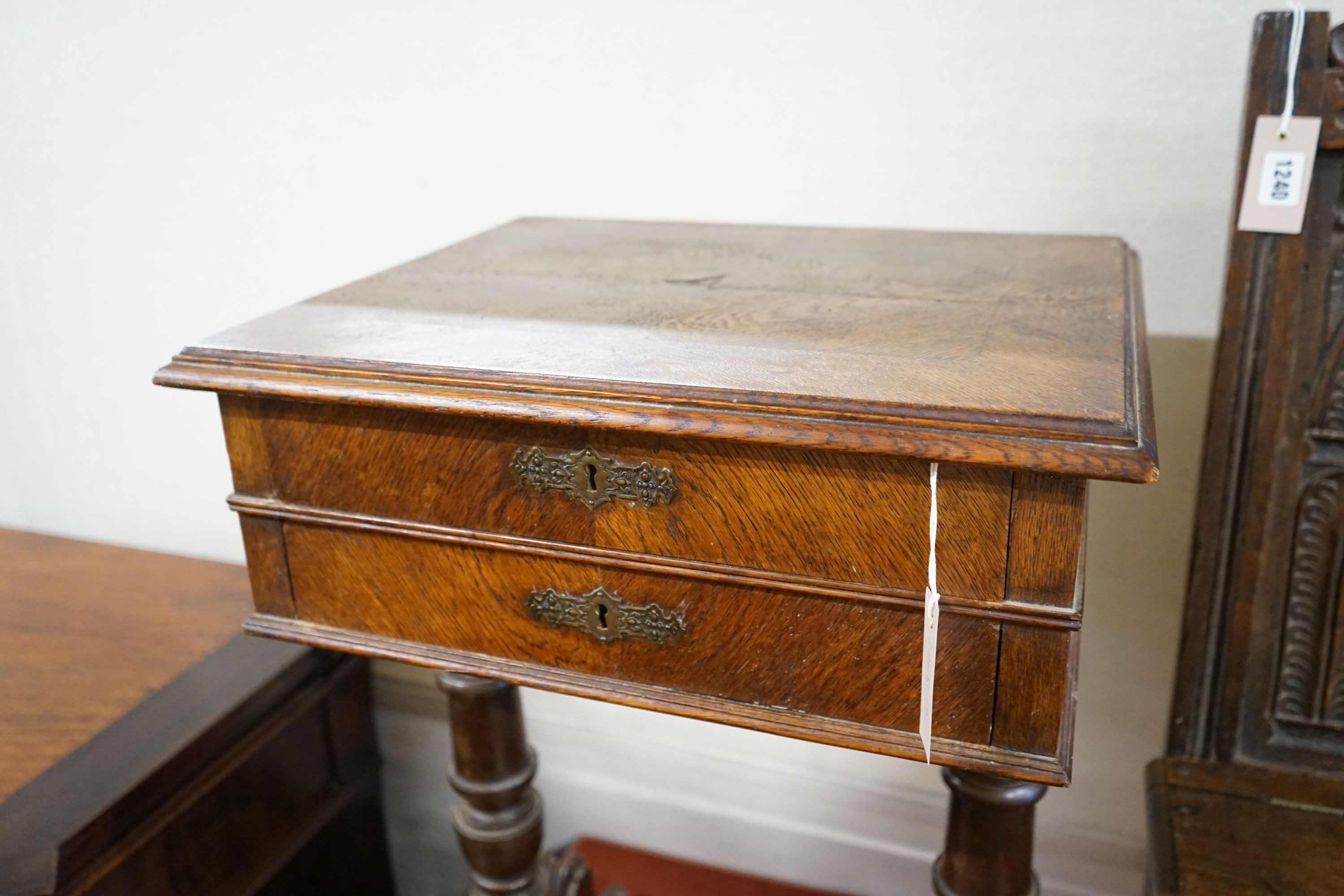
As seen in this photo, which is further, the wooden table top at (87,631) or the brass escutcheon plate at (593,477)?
the wooden table top at (87,631)

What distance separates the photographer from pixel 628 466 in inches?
23.2

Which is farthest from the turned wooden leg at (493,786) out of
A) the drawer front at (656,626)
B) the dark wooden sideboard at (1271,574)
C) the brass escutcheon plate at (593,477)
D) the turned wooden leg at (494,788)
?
the dark wooden sideboard at (1271,574)

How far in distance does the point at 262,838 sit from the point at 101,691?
8.4 inches

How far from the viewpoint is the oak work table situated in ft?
1.73

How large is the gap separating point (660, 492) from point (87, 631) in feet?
2.71

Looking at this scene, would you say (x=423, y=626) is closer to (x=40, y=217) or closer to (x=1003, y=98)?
(x=1003, y=98)

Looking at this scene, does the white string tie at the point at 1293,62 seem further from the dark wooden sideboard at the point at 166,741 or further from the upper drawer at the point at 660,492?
the dark wooden sideboard at the point at 166,741

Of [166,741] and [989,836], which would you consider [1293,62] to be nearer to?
[989,836]

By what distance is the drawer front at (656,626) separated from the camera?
58 centimetres

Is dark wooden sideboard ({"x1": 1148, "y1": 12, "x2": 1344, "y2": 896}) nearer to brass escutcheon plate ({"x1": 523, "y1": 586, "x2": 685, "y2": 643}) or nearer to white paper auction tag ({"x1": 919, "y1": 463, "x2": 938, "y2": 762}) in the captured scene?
white paper auction tag ({"x1": 919, "y1": 463, "x2": 938, "y2": 762})

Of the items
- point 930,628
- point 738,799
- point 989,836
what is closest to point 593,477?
point 930,628

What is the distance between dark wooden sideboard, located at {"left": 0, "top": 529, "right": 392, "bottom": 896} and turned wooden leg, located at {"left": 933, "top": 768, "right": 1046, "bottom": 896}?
659 mm

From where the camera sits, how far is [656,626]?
63cm

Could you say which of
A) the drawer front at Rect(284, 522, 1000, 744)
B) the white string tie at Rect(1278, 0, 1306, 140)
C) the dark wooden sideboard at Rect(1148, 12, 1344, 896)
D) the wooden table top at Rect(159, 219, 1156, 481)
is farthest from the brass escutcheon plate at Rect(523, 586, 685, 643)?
the white string tie at Rect(1278, 0, 1306, 140)
